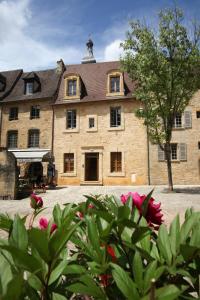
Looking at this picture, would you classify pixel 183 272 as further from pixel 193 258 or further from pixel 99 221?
pixel 99 221

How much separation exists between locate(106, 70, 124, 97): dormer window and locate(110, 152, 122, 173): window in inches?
203

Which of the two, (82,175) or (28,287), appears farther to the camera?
(82,175)

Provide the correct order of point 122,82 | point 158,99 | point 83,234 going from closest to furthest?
point 83,234, point 158,99, point 122,82

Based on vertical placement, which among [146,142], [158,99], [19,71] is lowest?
[146,142]

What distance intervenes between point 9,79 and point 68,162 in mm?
12238

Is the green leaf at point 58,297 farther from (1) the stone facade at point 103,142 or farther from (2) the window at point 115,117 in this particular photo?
(2) the window at point 115,117

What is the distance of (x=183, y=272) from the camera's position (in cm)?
71

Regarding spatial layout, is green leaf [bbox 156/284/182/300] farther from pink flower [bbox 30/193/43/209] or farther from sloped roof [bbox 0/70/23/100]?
sloped roof [bbox 0/70/23/100]

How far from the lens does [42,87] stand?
1031 inches

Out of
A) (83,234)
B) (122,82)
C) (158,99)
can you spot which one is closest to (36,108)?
(122,82)

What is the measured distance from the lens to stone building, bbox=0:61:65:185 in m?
23.9

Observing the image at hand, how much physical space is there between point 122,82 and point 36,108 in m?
8.26

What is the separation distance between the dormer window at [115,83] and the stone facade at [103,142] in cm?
92

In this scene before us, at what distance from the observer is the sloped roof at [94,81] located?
23844 millimetres
